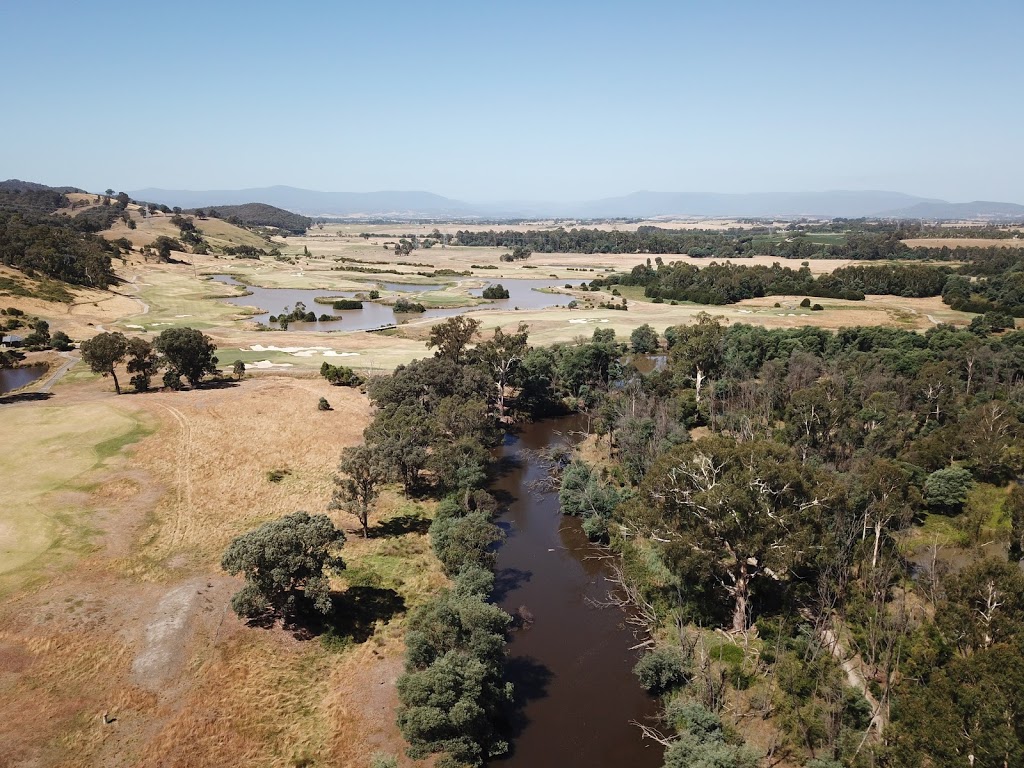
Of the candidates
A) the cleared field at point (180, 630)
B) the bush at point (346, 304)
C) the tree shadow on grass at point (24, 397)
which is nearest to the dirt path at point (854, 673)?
the cleared field at point (180, 630)

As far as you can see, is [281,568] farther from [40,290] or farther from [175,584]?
[40,290]

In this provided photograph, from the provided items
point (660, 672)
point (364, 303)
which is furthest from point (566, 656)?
point (364, 303)

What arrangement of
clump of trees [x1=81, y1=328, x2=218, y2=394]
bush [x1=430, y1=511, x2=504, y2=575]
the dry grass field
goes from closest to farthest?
the dry grass field → bush [x1=430, y1=511, x2=504, y2=575] → clump of trees [x1=81, y1=328, x2=218, y2=394]

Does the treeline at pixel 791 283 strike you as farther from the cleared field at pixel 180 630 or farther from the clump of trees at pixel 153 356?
the cleared field at pixel 180 630

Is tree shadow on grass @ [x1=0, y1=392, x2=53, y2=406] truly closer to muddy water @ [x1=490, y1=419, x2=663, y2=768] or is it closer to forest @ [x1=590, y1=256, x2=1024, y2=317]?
muddy water @ [x1=490, y1=419, x2=663, y2=768]

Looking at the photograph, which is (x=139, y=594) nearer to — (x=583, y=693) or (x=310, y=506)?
(x=310, y=506)

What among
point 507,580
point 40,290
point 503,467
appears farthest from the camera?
point 40,290

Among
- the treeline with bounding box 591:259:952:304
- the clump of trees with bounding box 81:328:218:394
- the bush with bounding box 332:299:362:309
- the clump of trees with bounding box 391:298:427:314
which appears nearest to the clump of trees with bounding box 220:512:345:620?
the clump of trees with bounding box 81:328:218:394
